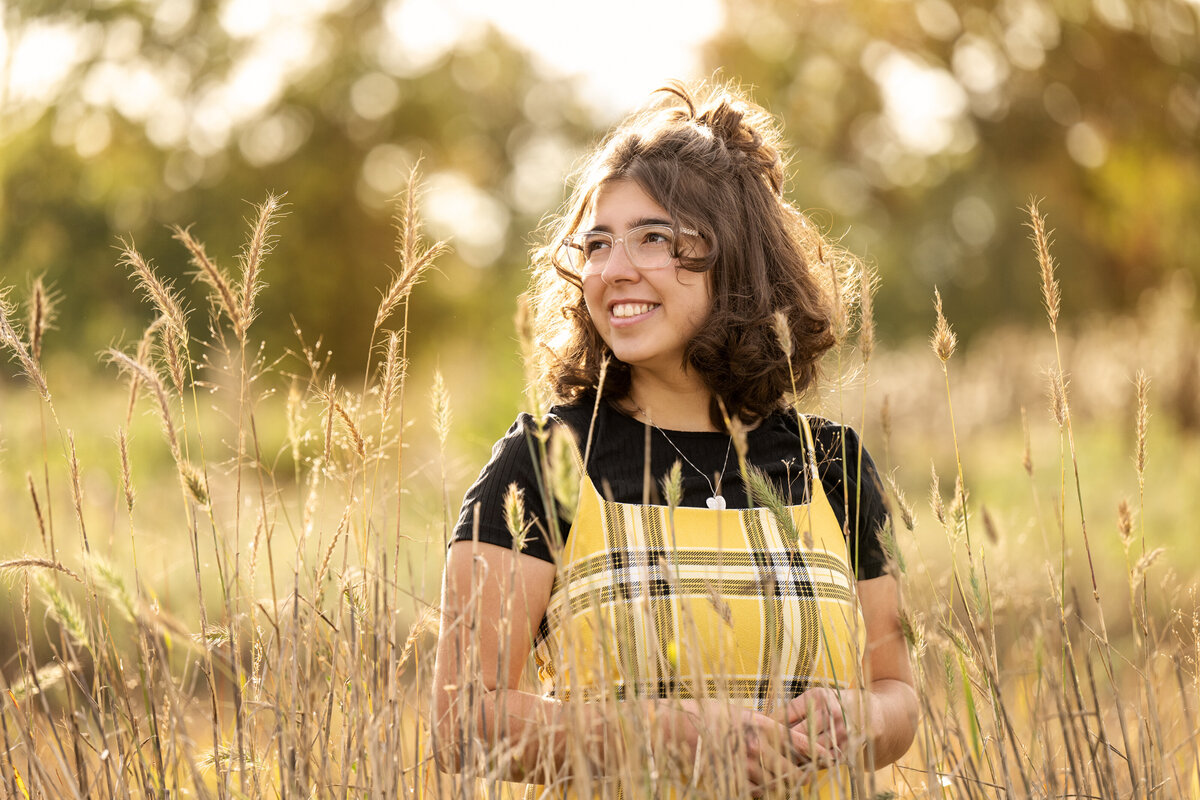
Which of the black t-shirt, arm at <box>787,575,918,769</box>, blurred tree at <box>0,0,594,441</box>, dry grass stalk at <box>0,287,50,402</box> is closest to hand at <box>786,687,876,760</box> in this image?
arm at <box>787,575,918,769</box>

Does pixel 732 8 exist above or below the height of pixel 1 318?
above

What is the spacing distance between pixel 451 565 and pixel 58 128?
11660 millimetres

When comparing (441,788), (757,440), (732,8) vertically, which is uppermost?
(732,8)

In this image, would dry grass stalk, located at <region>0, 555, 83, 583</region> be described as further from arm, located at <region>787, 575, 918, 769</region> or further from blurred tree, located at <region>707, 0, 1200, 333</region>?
blurred tree, located at <region>707, 0, 1200, 333</region>

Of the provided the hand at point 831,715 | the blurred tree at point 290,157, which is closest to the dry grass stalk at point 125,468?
the hand at point 831,715

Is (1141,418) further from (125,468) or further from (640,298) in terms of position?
(125,468)

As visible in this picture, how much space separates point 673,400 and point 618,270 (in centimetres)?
28

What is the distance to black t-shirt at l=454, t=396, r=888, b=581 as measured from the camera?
1.71 metres

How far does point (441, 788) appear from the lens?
1.50m

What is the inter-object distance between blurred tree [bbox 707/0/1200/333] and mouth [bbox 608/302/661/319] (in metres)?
13.3

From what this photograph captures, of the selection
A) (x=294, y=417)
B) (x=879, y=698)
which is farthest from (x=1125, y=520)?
(x=294, y=417)

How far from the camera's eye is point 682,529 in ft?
5.71

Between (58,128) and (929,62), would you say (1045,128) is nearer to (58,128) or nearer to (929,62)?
(929,62)

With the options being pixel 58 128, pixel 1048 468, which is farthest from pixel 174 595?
pixel 58 128
